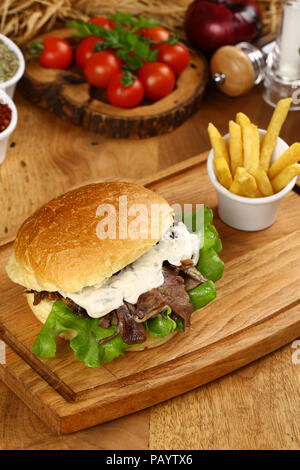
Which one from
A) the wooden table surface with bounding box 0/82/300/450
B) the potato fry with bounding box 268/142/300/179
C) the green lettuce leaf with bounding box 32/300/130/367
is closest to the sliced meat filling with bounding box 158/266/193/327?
the green lettuce leaf with bounding box 32/300/130/367

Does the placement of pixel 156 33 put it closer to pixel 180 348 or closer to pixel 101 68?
pixel 101 68

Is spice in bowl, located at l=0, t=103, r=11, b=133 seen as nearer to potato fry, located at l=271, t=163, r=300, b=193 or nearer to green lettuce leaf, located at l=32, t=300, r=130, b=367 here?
green lettuce leaf, located at l=32, t=300, r=130, b=367

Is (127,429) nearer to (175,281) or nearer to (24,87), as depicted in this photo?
(175,281)

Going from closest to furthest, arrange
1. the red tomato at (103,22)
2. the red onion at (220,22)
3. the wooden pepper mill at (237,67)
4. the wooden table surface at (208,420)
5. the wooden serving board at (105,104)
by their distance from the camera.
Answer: the wooden table surface at (208,420) < the wooden serving board at (105,104) < the wooden pepper mill at (237,67) < the red onion at (220,22) < the red tomato at (103,22)

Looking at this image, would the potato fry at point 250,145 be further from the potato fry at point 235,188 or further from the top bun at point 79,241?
the top bun at point 79,241

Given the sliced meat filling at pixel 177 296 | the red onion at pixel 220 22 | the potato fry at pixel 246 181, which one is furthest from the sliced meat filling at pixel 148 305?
the red onion at pixel 220 22
